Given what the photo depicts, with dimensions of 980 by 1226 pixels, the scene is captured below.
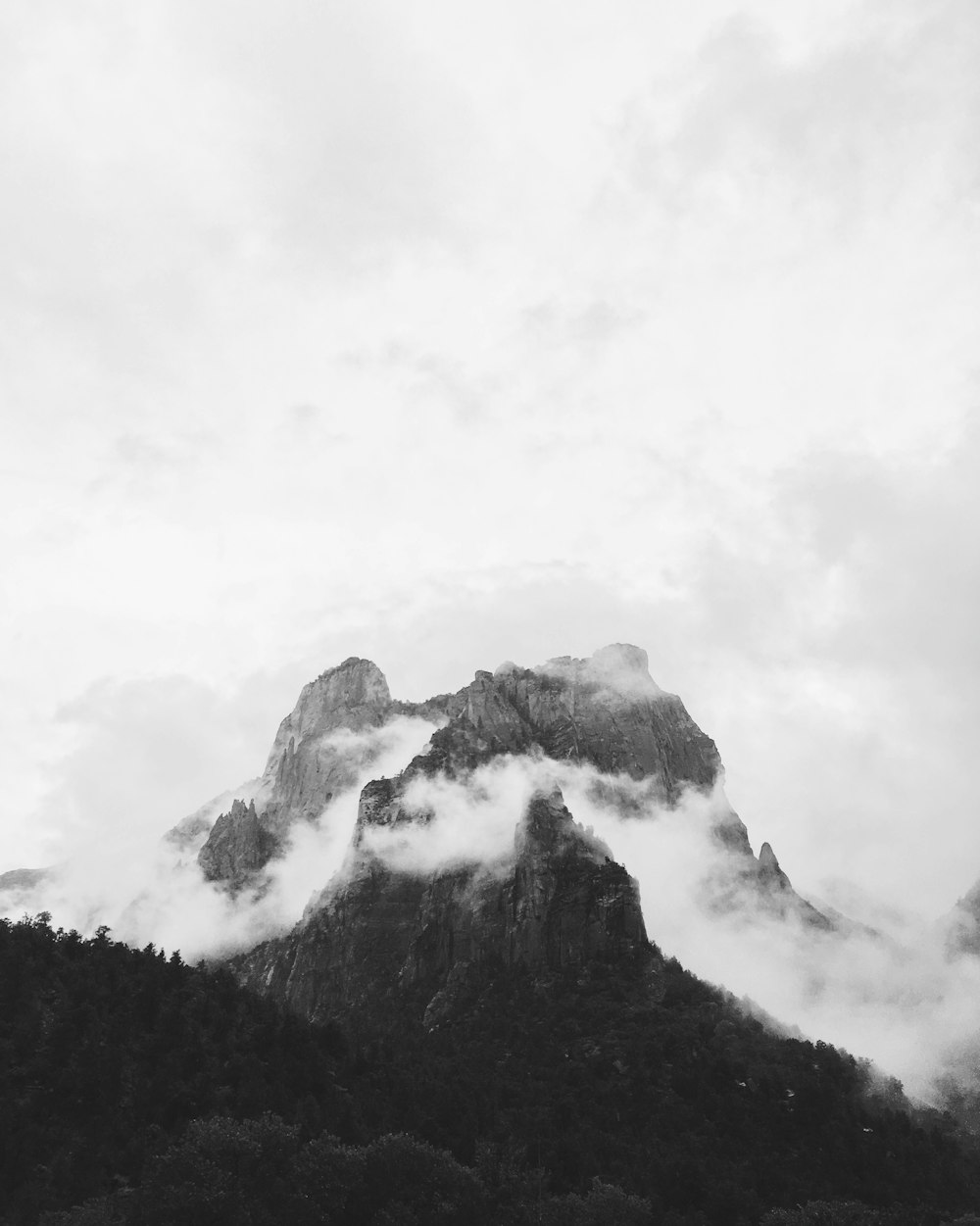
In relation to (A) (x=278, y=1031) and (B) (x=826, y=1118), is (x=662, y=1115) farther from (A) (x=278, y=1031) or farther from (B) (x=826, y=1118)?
(A) (x=278, y=1031)

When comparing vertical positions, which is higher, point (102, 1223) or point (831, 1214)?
point (831, 1214)

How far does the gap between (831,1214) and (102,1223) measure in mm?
84348

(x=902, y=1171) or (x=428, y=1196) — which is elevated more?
(x=902, y=1171)

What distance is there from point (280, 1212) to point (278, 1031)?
183ft

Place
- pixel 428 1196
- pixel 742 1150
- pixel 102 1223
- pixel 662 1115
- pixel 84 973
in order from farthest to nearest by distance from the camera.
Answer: pixel 662 1115
pixel 742 1150
pixel 84 973
pixel 428 1196
pixel 102 1223

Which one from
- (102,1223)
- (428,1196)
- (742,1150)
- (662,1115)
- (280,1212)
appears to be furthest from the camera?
(662,1115)

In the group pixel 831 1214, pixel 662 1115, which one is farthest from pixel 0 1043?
pixel 662 1115

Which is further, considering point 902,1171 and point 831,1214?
point 902,1171

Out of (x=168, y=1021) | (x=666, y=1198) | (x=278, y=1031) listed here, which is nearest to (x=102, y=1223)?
(x=168, y=1021)

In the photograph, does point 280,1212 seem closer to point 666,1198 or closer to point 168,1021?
point 168,1021

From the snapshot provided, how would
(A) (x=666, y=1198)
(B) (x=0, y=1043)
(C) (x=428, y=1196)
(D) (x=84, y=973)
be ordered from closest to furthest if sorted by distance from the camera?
(C) (x=428, y=1196), (B) (x=0, y=1043), (A) (x=666, y=1198), (D) (x=84, y=973)

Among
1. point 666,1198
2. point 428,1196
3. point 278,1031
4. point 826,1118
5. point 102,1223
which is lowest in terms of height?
point 102,1223

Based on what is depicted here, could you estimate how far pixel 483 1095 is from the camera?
560 ft

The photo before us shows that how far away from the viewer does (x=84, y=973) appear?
153 metres
